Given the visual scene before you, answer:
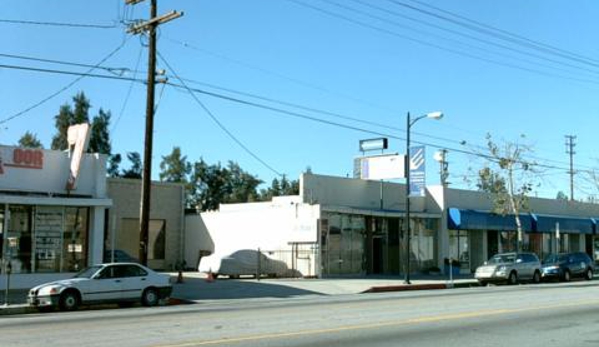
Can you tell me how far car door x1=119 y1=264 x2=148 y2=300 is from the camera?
21.7 meters

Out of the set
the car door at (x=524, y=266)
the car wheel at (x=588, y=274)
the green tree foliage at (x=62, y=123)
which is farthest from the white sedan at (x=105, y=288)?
the green tree foliage at (x=62, y=123)

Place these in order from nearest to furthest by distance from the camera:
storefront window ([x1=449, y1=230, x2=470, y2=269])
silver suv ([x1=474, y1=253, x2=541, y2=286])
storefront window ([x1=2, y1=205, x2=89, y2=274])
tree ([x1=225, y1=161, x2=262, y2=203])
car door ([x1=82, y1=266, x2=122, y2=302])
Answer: car door ([x1=82, y1=266, x2=122, y2=302]) → storefront window ([x1=2, y1=205, x2=89, y2=274]) → silver suv ([x1=474, y1=253, x2=541, y2=286]) → storefront window ([x1=449, y1=230, x2=470, y2=269]) → tree ([x1=225, y1=161, x2=262, y2=203])

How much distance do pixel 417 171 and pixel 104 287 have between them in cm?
2073

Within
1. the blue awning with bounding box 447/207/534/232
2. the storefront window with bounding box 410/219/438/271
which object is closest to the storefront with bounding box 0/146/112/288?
the storefront window with bounding box 410/219/438/271

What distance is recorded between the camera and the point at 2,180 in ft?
83.6

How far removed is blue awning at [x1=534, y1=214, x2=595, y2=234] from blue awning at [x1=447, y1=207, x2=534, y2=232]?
1.00m

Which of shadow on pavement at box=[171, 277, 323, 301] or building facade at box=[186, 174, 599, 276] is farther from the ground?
building facade at box=[186, 174, 599, 276]

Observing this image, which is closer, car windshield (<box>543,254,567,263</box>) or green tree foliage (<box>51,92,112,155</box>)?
car windshield (<box>543,254,567,263</box>)

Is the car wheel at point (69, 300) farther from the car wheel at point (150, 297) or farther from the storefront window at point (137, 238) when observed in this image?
the storefront window at point (137, 238)

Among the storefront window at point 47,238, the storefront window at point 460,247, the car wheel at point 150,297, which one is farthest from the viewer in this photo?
the storefront window at point 460,247

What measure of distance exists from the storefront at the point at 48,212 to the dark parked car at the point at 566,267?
76.3 ft

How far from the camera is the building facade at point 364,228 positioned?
123 feet

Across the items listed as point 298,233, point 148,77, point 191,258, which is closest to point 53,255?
point 148,77

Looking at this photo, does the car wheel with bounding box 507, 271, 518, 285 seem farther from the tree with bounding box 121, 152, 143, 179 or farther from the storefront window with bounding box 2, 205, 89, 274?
the tree with bounding box 121, 152, 143, 179
